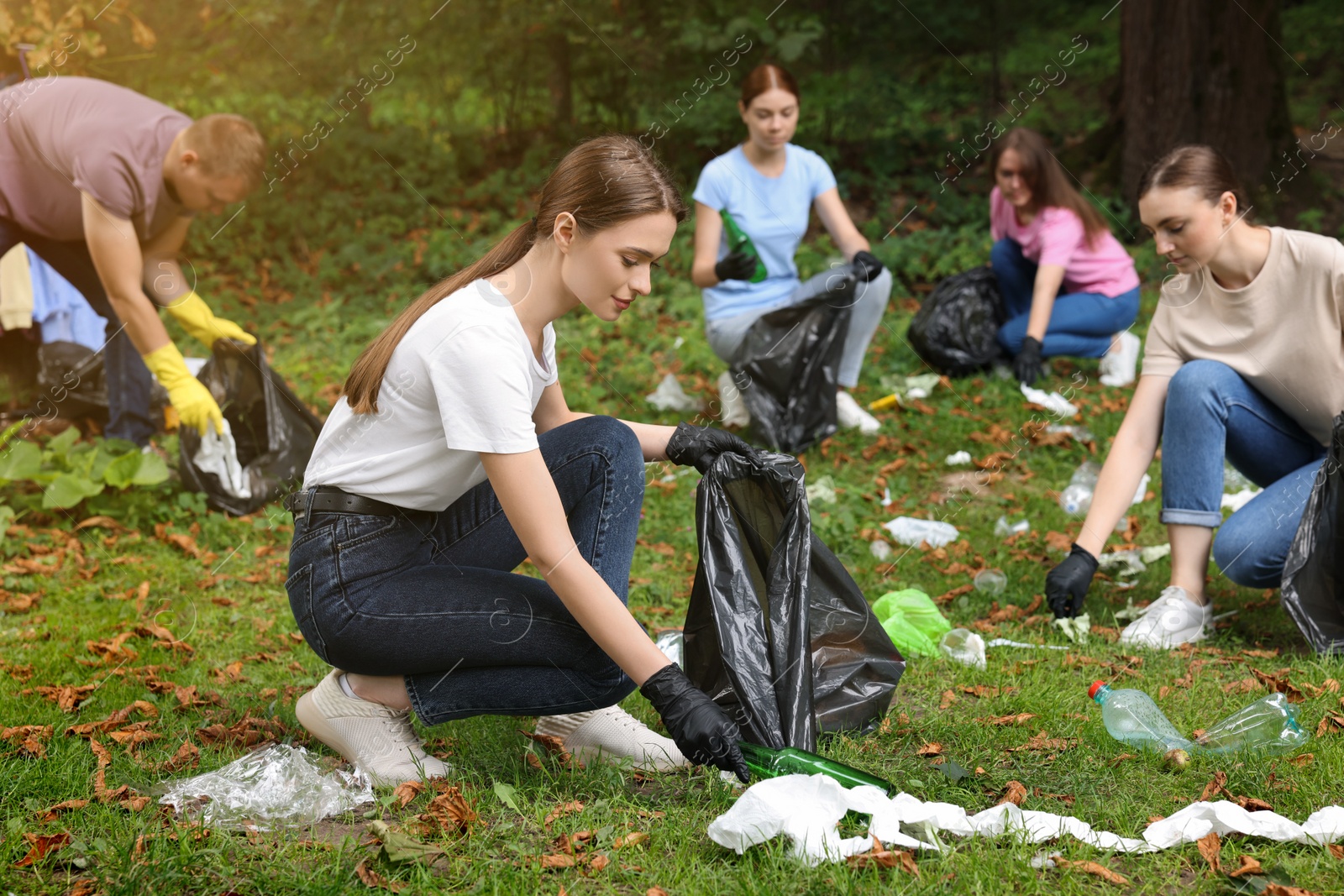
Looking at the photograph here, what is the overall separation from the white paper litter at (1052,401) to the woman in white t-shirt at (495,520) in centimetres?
292

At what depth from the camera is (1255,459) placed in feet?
9.88

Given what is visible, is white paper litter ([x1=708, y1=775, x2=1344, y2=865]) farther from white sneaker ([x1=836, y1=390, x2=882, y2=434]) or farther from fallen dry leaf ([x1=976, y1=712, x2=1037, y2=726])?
white sneaker ([x1=836, y1=390, x2=882, y2=434])

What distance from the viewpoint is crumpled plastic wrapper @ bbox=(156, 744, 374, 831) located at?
6.40ft

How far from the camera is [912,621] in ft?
9.43

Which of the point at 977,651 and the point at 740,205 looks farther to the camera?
the point at 740,205

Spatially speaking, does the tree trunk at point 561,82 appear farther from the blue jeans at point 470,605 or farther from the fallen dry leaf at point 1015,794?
the fallen dry leaf at point 1015,794

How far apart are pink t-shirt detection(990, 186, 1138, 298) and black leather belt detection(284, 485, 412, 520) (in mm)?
3935

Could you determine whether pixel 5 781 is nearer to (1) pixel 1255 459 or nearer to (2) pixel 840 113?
(1) pixel 1255 459

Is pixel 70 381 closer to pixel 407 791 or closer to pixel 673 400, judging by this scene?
pixel 673 400

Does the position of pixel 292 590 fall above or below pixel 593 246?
below

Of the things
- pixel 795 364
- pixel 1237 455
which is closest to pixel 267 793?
pixel 1237 455

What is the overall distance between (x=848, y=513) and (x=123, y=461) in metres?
2.53

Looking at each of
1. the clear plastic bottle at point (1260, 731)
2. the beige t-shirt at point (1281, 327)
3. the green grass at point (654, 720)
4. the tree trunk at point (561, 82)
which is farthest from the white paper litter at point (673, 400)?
the tree trunk at point (561, 82)

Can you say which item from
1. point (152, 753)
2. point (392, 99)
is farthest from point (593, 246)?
point (392, 99)
